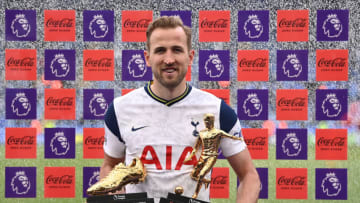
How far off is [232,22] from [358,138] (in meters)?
1.20

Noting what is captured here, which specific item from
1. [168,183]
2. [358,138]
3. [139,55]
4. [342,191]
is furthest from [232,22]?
[168,183]

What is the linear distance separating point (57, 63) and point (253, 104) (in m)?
1.43

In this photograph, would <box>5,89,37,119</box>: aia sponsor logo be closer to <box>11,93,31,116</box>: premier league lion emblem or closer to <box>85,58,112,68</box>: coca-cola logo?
<box>11,93,31,116</box>: premier league lion emblem

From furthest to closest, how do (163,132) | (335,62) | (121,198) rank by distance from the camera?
(335,62) → (163,132) → (121,198)

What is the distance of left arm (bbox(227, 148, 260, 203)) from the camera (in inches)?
39.4

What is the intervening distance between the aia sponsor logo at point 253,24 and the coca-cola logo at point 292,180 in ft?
3.35

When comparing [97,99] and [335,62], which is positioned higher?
[335,62]

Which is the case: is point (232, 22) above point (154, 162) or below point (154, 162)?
above

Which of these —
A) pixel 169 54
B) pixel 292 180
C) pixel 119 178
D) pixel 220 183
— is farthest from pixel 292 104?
pixel 119 178

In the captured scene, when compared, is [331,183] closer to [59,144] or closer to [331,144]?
[331,144]

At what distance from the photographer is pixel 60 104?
2.33 m

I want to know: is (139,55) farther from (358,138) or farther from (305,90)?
(358,138)

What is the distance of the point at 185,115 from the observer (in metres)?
1.05

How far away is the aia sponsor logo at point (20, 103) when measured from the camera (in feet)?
7.64
